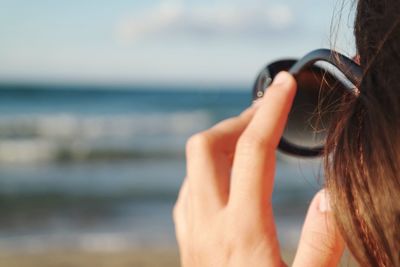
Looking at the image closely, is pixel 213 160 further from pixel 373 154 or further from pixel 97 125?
pixel 97 125

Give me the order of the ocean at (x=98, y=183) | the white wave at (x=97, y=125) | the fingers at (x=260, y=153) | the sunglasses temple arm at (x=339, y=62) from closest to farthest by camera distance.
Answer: the sunglasses temple arm at (x=339, y=62) < the fingers at (x=260, y=153) < the ocean at (x=98, y=183) < the white wave at (x=97, y=125)

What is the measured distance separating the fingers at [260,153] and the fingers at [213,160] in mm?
74

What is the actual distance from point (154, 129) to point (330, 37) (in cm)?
1927

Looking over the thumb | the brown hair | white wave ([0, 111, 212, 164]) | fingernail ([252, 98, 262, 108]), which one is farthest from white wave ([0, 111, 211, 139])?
the brown hair

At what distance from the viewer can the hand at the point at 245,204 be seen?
97cm

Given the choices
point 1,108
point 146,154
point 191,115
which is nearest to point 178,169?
point 146,154

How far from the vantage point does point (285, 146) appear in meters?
1.27

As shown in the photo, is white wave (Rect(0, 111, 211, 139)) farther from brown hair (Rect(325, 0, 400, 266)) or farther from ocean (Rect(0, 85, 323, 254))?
brown hair (Rect(325, 0, 400, 266))

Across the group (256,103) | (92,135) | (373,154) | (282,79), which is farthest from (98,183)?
(373,154)

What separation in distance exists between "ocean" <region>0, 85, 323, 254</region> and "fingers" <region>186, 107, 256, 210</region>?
0.43 ft

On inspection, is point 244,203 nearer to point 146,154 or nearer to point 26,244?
point 26,244

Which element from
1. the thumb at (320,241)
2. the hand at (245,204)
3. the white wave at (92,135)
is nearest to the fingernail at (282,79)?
the hand at (245,204)

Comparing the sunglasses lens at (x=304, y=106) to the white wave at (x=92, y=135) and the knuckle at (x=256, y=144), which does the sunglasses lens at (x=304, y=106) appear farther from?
the white wave at (x=92, y=135)

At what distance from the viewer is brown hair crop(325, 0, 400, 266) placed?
727 mm
